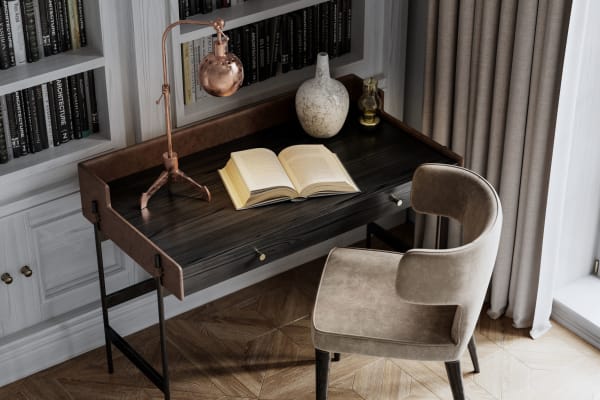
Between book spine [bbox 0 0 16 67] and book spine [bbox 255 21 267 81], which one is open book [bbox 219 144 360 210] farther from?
book spine [bbox 0 0 16 67]

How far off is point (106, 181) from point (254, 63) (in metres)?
0.66

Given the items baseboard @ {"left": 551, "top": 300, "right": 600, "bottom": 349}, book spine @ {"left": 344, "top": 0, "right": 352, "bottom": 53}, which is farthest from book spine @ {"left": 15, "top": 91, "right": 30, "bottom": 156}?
baseboard @ {"left": 551, "top": 300, "right": 600, "bottom": 349}

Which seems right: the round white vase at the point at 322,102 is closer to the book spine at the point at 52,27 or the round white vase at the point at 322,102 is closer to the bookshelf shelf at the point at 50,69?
the bookshelf shelf at the point at 50,69

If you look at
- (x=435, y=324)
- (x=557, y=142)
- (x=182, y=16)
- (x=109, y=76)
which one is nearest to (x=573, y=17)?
(x=557, y=142)

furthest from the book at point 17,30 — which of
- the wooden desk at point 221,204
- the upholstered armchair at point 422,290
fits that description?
the upholstered armchair at point 422,290

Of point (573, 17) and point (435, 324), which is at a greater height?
point (573, 17)

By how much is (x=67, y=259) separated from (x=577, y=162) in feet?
5.37

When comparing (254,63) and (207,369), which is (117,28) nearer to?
(254,63)

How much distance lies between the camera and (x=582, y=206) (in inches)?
127

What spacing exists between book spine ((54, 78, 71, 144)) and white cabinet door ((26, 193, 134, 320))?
0.18 metres

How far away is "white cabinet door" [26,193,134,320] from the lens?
9.62 feet

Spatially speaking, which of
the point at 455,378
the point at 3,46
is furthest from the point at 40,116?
the point at 455,378

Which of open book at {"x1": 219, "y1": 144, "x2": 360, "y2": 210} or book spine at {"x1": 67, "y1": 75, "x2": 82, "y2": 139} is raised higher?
book spine at {"x1": 67, "y1": 75, "x2": 82, "y2": 139}

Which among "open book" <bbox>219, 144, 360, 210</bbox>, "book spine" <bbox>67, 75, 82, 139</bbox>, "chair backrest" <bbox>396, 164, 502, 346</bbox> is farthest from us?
"book spine" <bbox>67, 75, 82, 139</bbox>
